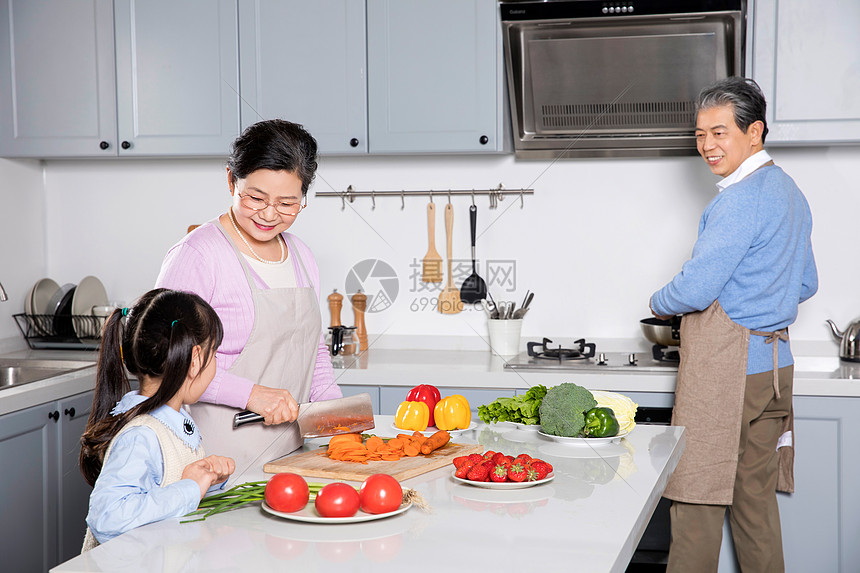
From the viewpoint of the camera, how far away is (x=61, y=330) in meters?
3.17

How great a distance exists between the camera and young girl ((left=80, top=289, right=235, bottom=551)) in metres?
1.20

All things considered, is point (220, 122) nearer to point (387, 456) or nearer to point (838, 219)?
point (387, 456)

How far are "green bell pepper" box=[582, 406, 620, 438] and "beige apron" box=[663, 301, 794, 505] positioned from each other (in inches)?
30.2

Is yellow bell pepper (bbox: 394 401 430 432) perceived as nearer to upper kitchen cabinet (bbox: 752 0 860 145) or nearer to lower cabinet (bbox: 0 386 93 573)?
lower cabinet (bbox: 0 386 93 573)

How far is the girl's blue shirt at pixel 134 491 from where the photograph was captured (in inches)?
45.4

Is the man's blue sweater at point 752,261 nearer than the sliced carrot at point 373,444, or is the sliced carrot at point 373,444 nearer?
the sliced carrot at point 373,444

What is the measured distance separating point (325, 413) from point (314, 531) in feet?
1.50

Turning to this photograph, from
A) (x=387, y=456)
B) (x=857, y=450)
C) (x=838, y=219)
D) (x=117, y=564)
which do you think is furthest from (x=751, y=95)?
(x=117, y=564)

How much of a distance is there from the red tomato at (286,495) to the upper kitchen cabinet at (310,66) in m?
1.91

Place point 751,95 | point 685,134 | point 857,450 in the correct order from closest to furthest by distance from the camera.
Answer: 1. point 751,95
2. point 857,450
3. point 685,134

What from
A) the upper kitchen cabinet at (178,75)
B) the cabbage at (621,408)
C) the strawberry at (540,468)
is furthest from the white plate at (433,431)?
the upper kitchen cabinet at (178,75)

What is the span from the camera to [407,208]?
3.25 m

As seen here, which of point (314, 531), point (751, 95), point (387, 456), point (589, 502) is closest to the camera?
point (314, 531)

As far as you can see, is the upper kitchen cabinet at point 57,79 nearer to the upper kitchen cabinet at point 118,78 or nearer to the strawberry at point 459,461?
the upper kitchen cabinet at point 118,78
